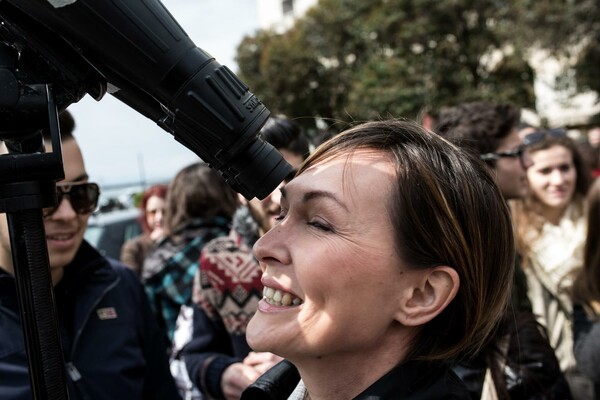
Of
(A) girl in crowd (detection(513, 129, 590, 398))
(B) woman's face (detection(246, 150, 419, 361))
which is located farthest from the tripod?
(A) girl in crowd (detection(513, 129, 590, 398))

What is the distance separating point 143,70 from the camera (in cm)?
83

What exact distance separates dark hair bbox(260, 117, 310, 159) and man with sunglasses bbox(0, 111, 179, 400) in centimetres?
81

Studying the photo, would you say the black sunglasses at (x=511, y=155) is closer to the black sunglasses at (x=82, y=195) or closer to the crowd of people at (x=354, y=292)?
the crowd of people at (x=354, y=292)

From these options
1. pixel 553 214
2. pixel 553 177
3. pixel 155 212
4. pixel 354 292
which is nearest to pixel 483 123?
pixel 553 177

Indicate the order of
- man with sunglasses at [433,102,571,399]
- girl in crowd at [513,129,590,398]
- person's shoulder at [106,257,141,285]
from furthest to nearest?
girl in crowd at [513,129,590,398] < person's shoulder at [106,257,141,285] < man with sunglasses at [433,102,571,399]

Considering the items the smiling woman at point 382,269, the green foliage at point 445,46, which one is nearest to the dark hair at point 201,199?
the smiling woman at point 382,269

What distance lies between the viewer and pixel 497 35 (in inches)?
702

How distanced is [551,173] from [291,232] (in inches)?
114

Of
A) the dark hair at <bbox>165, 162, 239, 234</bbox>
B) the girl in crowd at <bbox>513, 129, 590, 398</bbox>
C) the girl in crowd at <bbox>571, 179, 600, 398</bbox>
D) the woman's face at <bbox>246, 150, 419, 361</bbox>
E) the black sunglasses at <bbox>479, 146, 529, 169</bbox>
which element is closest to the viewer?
the woman's face at <bbox>246, 150, 419, 361</bbox>

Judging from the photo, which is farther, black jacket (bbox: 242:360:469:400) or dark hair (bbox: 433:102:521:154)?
dark hair (bbox: 433:102:521:154)

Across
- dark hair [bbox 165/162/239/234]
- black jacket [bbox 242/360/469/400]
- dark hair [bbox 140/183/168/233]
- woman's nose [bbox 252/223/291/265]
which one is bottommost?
black jacket [bbox 242/360/469/400]

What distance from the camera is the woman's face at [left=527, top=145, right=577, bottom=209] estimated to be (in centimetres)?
358

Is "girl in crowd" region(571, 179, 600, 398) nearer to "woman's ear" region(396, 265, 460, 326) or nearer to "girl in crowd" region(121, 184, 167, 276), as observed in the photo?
"woman's ear" region(396, 265, 460, 326)

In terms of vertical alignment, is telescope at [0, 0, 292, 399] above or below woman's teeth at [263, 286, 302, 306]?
above
